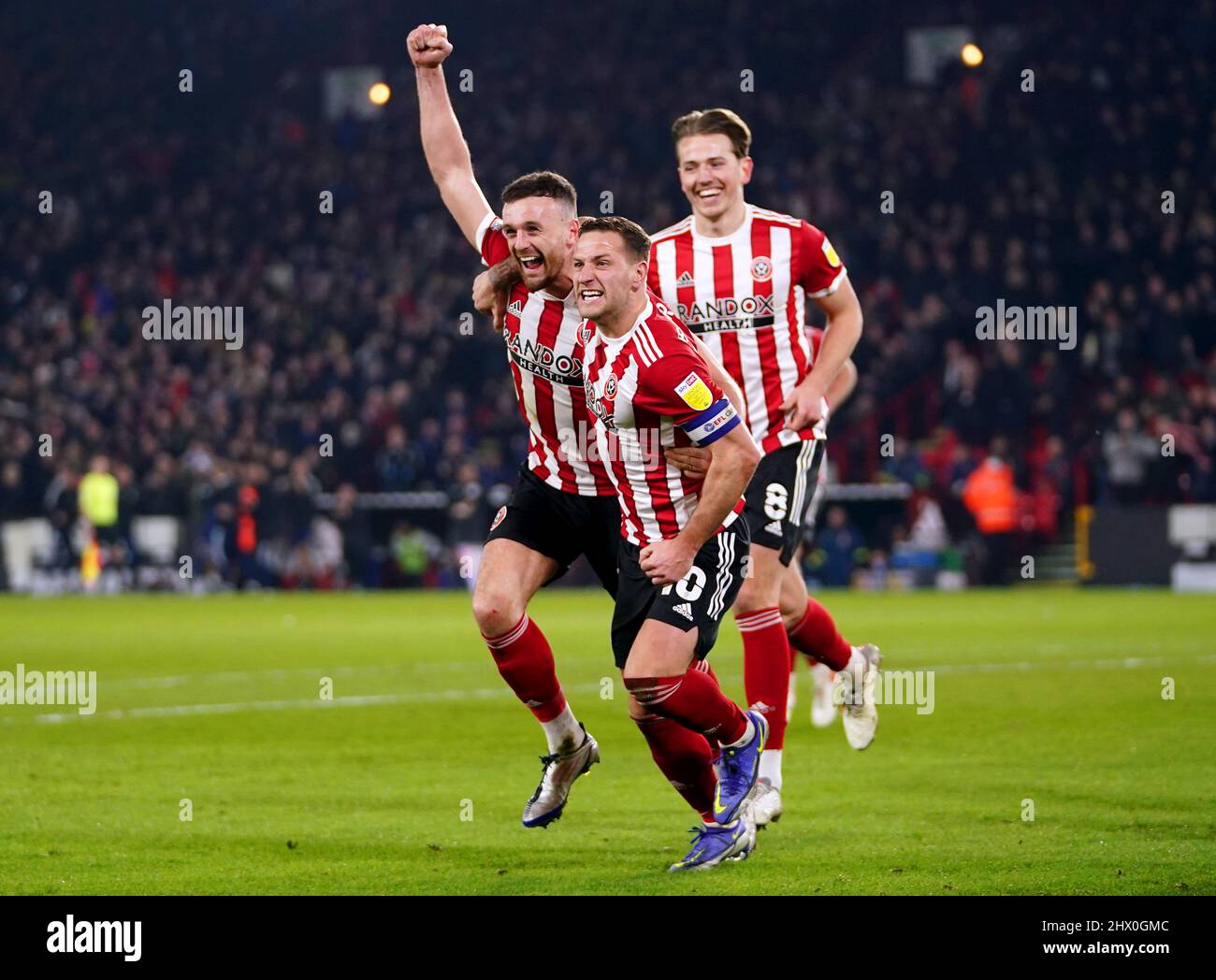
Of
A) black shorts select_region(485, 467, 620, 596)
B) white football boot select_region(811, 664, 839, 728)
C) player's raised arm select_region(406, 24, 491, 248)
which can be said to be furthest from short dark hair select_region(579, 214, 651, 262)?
white football boot select_region(811, 664, 839, 728)

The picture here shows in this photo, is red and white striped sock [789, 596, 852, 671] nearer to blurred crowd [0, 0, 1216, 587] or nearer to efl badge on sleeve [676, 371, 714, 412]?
efl badge on sleeve [676, 371, 714, 412]

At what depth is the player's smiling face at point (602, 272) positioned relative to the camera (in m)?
5.92

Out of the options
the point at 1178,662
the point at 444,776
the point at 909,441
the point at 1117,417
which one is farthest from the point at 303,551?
the point at 444,776

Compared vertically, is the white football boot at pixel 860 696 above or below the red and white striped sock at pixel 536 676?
below

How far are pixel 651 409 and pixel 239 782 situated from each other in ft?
10.1

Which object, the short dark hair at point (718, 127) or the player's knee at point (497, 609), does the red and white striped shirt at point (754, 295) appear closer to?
the short dark hair at point (718, 127)

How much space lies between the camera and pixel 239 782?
807 centimetres

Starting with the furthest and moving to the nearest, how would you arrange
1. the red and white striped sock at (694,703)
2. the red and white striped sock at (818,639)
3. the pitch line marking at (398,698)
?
the pitch line marking at (398,698), the red and white striped sock at (818,639), the red and white striped sock at (694,703)

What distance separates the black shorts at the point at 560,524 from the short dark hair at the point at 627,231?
3.53ft

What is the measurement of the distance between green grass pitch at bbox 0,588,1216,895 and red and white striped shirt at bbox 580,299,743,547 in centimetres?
113

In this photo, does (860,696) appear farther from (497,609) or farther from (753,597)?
(497,609)

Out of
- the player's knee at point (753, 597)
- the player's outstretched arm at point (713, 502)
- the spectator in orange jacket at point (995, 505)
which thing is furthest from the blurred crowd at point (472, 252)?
the player's outstretched arm at point (713, 502)
